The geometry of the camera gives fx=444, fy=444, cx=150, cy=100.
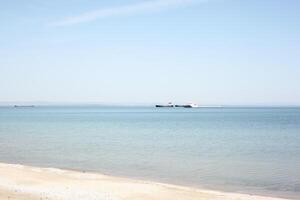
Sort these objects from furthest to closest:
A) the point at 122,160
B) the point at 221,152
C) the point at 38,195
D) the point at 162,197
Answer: the point at 221,152, the point at 122,160, the point at 162,197, the point at 38,195

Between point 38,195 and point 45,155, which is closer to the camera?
point 38,195

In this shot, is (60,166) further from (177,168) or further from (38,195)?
(38,195)

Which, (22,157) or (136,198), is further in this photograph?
(22,157)

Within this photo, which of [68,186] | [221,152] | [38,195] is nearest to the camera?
[38,195]

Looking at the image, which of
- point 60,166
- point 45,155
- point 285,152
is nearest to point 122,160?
point 60,166

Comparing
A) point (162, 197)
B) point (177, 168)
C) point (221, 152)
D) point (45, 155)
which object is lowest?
point (162, 197)

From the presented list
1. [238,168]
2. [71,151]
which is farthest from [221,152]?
[71,151]

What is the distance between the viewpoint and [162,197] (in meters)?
19.1

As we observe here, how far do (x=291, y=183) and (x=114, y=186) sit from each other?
11266 mm

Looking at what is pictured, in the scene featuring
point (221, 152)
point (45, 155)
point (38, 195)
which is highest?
point (221, 152)

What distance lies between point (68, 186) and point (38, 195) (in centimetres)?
302

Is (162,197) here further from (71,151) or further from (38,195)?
(71,151)

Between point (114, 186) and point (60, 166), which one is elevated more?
point (60, 166)

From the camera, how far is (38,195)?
58.3ft
